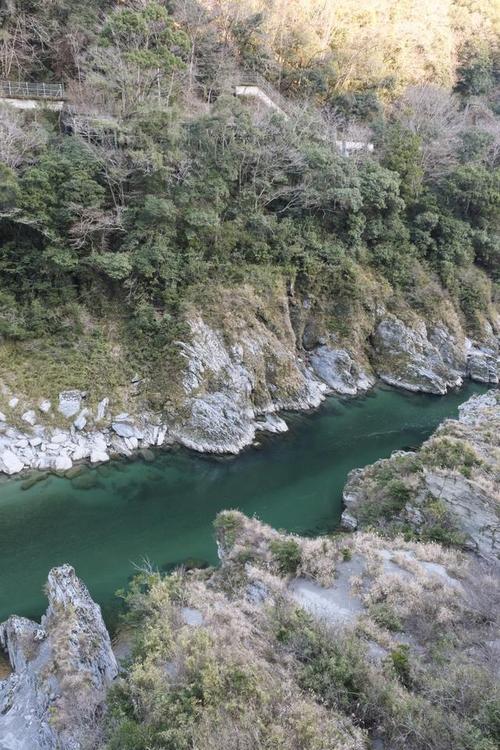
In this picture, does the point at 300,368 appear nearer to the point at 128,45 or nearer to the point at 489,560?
the point at 489,560

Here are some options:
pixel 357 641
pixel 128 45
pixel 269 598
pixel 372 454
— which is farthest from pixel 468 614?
pixel 128 45

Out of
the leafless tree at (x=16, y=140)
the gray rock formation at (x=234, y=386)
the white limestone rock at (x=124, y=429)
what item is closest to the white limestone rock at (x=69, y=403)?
the white limestone rock at (x=124, y=429)

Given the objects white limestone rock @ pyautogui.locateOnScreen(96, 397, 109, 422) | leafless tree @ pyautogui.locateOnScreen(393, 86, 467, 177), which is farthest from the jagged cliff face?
leafless tree @ pyautogui.locateOnScreen(393, 86, 467, 177)

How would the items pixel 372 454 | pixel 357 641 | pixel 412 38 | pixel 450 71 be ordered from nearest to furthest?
pixel 357 641
pixel 372 454
pixel 412 38
pixel 450 71

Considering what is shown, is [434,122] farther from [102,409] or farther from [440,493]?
[102,409]

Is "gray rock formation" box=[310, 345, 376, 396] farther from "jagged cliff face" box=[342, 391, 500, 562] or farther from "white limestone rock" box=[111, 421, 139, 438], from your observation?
"white limestone rock" box=[111, 421, 139, 438]

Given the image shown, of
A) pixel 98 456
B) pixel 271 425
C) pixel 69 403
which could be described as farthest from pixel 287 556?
pixel 69 403
